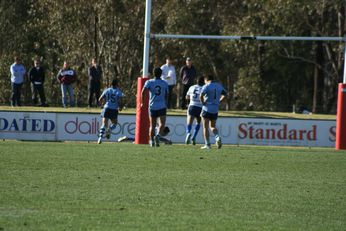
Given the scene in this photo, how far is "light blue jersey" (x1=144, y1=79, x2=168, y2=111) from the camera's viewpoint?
80.2 feet

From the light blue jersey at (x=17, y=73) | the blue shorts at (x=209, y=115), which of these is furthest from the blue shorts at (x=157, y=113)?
the light blue jersey at (x=17, y=73)

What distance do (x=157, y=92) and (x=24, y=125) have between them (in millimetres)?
6193

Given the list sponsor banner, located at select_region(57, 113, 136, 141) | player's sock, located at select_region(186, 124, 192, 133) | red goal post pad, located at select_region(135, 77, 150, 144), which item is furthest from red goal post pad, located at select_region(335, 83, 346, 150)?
sponsor banner, located at select_region(57, 113, 136, 141)

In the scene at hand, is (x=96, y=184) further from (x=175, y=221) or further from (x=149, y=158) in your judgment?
(x=149, y=158)

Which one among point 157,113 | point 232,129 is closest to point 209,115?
point 157,113

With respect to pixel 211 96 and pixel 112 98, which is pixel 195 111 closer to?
pixel 211 96

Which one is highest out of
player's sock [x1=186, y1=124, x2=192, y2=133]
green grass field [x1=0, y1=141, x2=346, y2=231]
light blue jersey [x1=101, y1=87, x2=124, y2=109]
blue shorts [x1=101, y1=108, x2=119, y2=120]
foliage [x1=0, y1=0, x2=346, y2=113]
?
foliage [x1=0, y1=0, x2=346, y2=113]

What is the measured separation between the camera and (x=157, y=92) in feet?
80.5

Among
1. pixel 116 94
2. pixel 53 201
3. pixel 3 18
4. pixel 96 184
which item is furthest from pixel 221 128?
pixel 3 18

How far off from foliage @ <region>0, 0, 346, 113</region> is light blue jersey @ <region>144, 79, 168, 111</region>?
15.9 metres

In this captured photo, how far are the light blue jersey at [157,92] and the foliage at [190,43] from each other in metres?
15.9

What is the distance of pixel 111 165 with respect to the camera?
1817 cm

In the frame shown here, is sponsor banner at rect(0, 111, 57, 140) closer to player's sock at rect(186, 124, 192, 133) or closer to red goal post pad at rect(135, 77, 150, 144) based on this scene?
red goal post pad at rect(135, 77, 150, 144)

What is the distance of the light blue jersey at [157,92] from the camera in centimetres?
2445
